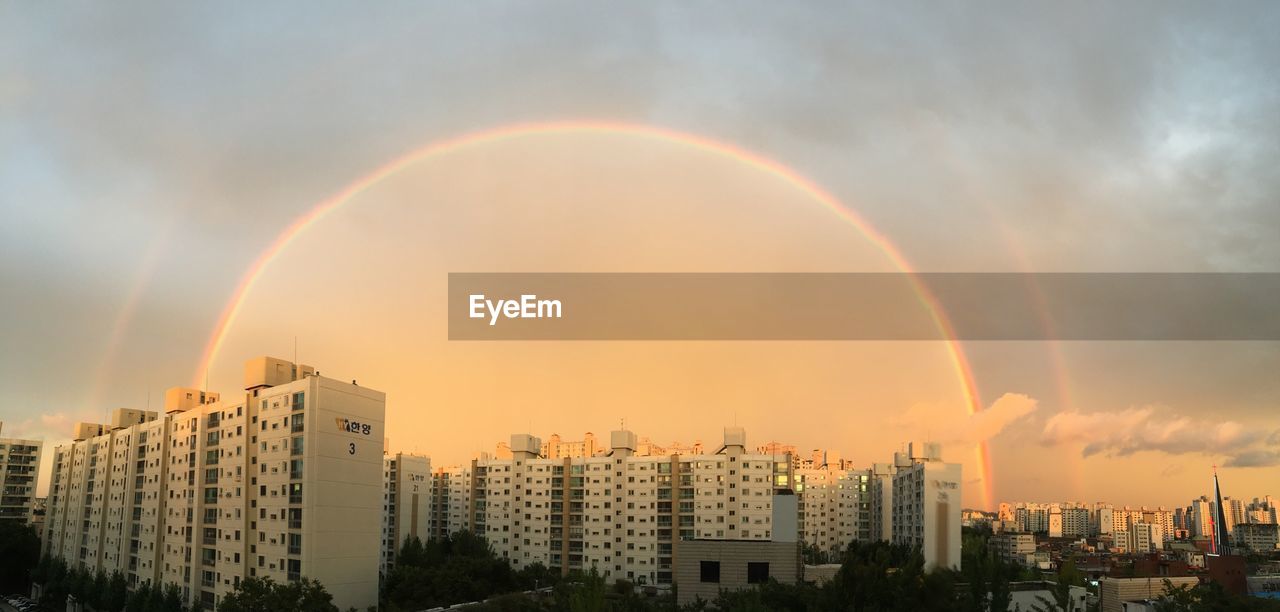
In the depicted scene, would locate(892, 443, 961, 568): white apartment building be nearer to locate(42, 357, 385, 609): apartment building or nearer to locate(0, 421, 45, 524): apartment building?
locate(42, 357, 385, 609): apartment building

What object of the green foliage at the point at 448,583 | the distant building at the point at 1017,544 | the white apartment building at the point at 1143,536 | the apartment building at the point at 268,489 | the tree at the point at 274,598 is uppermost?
the apartment building at the point at 268,489

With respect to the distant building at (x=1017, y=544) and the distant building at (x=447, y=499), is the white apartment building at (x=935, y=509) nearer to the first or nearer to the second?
the distant building at (x=1017, y=544)

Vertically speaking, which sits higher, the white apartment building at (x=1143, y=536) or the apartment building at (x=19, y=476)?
the apartment building at (x=19, y=476)

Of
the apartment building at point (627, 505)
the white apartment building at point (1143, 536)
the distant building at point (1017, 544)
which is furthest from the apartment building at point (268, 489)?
the white apartment building at point (1143, 536)

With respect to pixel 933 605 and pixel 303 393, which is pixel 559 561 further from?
pixel 933 605

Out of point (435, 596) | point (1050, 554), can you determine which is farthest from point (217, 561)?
point (1050, 554)

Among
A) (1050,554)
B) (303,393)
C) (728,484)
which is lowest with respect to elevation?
(1050,554)
